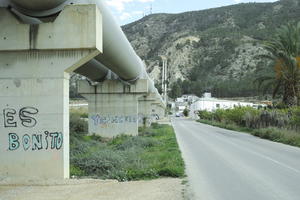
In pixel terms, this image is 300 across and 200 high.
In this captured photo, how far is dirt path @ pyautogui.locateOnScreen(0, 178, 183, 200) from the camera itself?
8.63 metres

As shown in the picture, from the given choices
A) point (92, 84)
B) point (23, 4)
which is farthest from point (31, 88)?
point (92, 84)

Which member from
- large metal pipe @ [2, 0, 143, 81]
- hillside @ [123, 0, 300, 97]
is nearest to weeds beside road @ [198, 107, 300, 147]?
large metal pipe @ [2, 0, 143, 81]

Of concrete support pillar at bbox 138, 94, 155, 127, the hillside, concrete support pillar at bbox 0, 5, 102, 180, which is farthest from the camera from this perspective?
the hillside

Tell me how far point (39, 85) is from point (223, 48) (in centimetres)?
15098

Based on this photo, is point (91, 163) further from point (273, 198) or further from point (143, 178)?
point (273, 198)

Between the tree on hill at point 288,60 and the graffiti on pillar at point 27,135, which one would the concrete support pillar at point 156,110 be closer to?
the tree on hill at point 288,60

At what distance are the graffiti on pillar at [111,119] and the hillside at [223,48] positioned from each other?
322 ft

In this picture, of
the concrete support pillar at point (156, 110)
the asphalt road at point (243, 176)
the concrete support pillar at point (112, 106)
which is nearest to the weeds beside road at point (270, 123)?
the asphalt road at point (243, 176)

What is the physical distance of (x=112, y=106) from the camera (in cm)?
3094

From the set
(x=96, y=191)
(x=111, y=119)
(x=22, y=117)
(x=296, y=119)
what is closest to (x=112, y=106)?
(x=111, y=119)

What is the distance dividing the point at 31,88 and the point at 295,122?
2277cm

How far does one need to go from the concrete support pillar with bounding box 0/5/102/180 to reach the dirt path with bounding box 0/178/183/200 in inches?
26.8

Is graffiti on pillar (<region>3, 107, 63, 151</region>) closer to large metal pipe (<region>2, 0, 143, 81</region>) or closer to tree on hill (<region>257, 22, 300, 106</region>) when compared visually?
large metal pipe (<region>2, 0, 143, 81</region>)

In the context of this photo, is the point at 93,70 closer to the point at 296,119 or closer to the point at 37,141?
the point at 37,141
